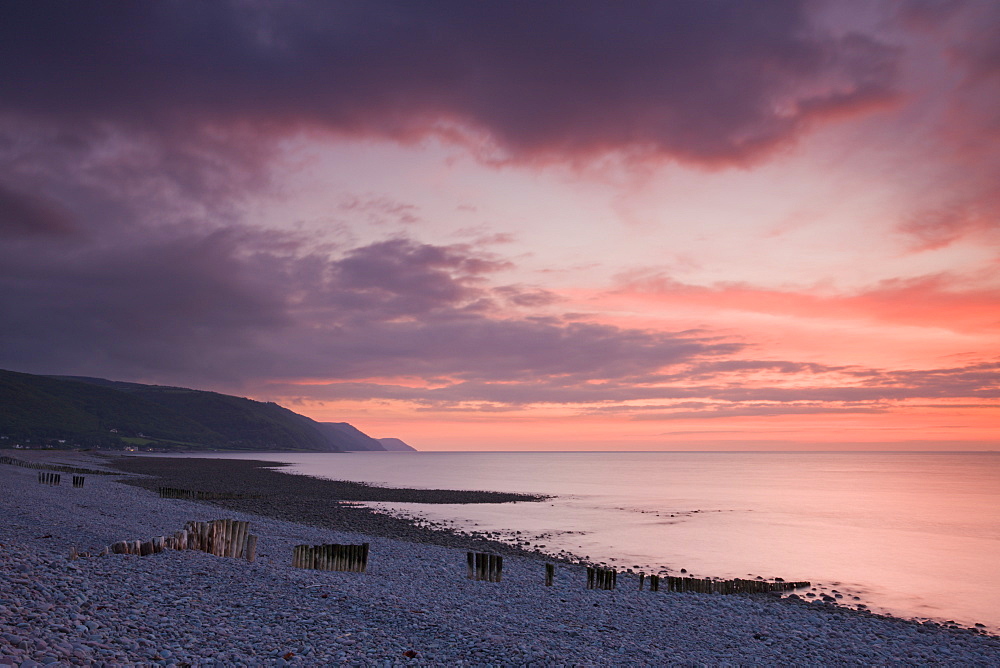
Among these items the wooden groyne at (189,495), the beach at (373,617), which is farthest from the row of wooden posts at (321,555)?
the wooden groyne at (189,495)

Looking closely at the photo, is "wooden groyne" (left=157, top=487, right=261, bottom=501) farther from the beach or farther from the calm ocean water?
the beach

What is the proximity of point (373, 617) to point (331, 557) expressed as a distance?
763 centimetres

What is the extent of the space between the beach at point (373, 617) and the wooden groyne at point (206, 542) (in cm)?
52

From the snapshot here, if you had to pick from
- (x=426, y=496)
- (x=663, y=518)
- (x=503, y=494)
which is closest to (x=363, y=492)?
(x=426, y=496)

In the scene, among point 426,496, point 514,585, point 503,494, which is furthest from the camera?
point 503,494

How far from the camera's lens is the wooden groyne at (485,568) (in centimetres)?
2381

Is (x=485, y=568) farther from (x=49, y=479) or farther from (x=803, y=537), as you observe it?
(x=49, y=479)

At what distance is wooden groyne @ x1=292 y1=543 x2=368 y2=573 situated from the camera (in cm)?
2133

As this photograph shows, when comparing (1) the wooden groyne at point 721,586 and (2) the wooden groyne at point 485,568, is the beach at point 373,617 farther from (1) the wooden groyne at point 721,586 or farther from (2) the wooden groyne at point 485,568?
(1) the wooden groyne at point 721,586

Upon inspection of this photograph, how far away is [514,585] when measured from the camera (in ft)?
76.2

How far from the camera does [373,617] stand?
595 inches

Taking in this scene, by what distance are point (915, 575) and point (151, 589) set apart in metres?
39.6

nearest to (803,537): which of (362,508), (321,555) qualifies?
(362,508)

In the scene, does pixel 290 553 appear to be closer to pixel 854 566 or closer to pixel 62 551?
pixel 62 551
